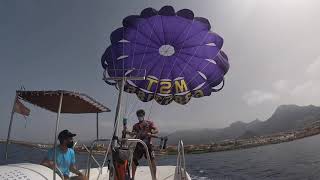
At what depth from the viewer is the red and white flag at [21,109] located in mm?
8375

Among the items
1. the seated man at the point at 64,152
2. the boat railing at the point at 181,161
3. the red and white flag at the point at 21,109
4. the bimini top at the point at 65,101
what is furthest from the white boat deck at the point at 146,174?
the red and white flag at the point at 21,109

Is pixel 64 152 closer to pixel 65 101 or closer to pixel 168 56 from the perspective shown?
pixel 65 101

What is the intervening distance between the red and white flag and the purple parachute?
21.3 ft

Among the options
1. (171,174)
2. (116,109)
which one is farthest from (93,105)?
(171,174)

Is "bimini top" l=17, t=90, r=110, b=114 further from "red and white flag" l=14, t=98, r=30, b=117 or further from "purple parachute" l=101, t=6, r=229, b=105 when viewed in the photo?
"purple parachute" l=101, t=6, r=229, b=105

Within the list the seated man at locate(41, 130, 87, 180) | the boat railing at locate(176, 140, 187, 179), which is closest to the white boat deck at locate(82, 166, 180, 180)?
the boat railing at locate(176, 140, 187, 179)

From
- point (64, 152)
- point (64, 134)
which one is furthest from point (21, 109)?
point (64, 152)

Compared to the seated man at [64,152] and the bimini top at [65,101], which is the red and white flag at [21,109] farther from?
the seated man at [64,152]

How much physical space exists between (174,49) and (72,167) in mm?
8537

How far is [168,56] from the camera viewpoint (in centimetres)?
1631

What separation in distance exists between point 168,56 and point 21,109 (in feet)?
28.8

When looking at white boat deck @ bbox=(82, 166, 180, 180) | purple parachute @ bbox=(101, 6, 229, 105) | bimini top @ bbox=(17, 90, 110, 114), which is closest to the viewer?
bimini top @ bbox=(17, 90, 110, 114)

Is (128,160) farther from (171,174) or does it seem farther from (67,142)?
(171,174)

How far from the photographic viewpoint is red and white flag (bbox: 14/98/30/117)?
8.38 metres
